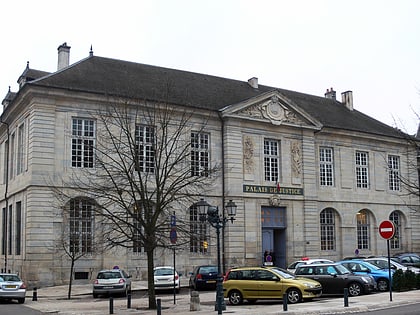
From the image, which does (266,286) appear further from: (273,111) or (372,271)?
(273,111)

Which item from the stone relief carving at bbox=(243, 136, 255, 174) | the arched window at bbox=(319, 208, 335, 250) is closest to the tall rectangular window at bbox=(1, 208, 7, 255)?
the stone relief carving at bbox=(243, 136, 255, 174)

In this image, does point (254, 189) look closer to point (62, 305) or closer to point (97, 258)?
point (97, 258)

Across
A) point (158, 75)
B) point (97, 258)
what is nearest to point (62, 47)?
point (158, 75)

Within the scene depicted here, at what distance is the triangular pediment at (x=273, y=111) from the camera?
125 feet

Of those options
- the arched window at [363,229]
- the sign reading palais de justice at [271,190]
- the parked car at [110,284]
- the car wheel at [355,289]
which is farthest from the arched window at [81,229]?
the arched window at [363,229]

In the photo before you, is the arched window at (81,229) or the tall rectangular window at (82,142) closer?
the arched window at (81,229)

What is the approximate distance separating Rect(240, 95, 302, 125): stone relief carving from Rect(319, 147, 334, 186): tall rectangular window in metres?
3.90

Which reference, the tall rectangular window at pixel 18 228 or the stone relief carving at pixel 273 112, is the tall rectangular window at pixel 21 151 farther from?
the stone relief carving at pixel 273 112

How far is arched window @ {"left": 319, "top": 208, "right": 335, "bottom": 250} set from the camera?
42281mm

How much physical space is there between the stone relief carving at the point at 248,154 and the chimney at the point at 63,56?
42.7 feet

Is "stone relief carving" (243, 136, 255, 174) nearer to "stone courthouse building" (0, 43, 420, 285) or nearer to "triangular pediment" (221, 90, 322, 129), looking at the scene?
"stone courthouse building" (0, 43, 420, 285)

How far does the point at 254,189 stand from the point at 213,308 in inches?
726

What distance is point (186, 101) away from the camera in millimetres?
36281

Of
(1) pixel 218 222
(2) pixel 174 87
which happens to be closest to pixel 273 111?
(2) pixel 174 87
